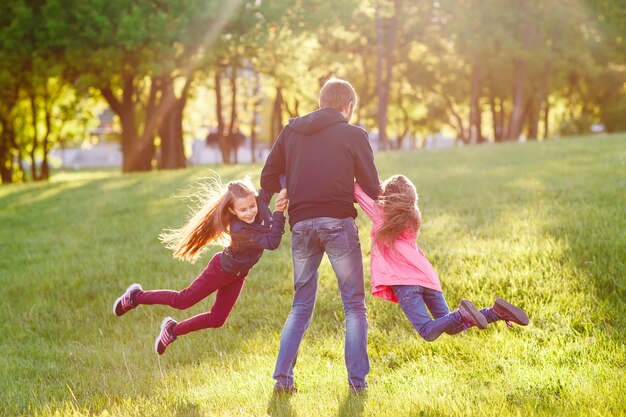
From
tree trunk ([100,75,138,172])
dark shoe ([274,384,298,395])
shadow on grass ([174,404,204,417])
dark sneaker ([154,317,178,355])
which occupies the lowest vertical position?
shadow on grass ([174,404,204,417])

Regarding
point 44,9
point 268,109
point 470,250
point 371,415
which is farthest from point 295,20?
point 268,109

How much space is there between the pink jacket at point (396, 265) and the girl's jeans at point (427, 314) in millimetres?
65

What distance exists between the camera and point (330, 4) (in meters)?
26.5

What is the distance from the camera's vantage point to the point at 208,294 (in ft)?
18.3

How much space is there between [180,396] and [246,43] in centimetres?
2018

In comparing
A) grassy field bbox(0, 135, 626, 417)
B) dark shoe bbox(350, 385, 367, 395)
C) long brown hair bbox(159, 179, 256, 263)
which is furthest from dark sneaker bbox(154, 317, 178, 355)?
dark shoe bbox(350, 385, 367, 395)

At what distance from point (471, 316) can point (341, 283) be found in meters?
1.03

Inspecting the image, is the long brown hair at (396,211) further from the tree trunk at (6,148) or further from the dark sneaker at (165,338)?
the tree trunk at (6,148)

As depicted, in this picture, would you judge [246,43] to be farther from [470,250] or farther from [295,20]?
[470,250]

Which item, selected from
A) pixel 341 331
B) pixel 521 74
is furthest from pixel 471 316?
pixel 521 74

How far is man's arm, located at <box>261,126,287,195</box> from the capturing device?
17.3 feet

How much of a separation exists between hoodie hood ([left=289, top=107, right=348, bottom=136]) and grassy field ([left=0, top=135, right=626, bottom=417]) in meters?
1.96

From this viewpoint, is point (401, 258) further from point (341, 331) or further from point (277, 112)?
point (277, 112)

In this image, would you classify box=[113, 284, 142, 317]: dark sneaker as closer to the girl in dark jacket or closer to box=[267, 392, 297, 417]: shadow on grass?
the girl in dark jacket
